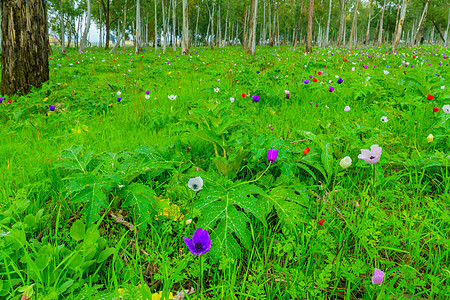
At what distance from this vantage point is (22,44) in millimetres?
4234

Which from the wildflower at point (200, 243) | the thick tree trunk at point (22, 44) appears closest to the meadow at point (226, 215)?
the wildflower at point (200, 243)

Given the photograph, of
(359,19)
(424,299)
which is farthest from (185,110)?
(359,19)

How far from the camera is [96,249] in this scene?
1.25m

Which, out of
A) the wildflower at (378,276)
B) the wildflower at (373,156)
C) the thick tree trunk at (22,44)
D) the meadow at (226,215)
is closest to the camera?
the wildflower at (378,276)

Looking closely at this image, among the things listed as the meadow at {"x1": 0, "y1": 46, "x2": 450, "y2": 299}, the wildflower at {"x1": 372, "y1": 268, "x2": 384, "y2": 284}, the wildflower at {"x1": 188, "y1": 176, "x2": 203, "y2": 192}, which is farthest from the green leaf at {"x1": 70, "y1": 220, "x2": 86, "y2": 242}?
the wildflower at {"x1": 372, "y1": 268, "x2": 384, "y2": 284}

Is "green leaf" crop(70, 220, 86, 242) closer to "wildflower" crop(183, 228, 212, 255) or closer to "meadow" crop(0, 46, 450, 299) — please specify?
"meadow" crop(0, 46, 450, 299)

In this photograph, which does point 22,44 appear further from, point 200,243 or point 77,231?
point 200,243

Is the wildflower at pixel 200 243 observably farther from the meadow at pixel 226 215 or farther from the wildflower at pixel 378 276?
the wildflower at pixel 378 276

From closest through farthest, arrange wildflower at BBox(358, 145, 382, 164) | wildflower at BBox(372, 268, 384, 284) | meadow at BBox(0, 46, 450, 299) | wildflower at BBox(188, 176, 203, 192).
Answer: wildflower at BBox(372, 268, 384, 284) → meadow at BBox(0, 46, 450, 299) → wildflower at BBox(358, 145, 382, 164) → wildflower at BBox(188, 176, 203, 192)

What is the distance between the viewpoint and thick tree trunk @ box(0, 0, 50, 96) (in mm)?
4102

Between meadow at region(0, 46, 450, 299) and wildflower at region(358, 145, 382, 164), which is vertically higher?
wildflower at region(358, 145, 382, 164)

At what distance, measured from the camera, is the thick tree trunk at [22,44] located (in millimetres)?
4102

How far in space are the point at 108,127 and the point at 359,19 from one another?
242 feet

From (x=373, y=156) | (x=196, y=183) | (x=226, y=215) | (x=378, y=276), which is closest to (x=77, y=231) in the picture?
(x=196, y=183)
